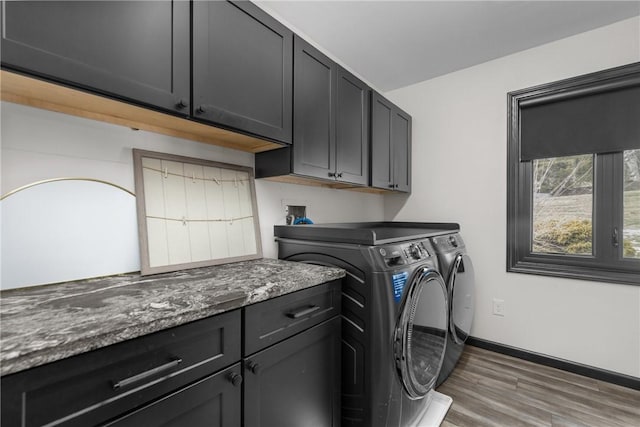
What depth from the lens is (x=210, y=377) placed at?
0.83 metres

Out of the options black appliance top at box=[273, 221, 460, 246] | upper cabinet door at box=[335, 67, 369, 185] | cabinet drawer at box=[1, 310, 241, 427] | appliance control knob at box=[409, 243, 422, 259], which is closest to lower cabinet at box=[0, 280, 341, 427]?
cabinet drawer at box=[1, 310, 241, 427]

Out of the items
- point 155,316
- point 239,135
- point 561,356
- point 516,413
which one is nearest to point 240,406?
point 155,316

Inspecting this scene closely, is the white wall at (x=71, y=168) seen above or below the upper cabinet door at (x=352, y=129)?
below

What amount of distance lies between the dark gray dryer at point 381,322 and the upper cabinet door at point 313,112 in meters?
0.41

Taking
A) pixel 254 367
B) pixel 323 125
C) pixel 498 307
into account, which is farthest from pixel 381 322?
pixel 498 307

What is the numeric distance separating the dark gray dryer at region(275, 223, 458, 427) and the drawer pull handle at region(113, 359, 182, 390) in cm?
82

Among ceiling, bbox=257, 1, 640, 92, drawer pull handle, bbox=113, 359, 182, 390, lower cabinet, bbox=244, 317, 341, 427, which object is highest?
ceiling, bbox=257, 1, 640, 92

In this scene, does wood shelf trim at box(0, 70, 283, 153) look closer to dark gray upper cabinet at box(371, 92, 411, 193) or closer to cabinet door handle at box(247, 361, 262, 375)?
cabinet door handle at box(247, 361, 262, 375)

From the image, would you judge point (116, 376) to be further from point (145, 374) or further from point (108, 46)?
point (108, 46)

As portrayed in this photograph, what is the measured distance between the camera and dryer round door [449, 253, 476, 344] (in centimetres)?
194

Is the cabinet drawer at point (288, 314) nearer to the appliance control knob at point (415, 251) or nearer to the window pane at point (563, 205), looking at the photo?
the appliance control knob at point (415, 251)

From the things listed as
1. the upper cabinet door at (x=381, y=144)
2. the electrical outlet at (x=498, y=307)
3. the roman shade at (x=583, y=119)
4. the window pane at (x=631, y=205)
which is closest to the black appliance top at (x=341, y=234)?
the upper cabinet door at (x=381, y=144)

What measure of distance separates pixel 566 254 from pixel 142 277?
2.94 metres

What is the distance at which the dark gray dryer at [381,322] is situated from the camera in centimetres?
128
